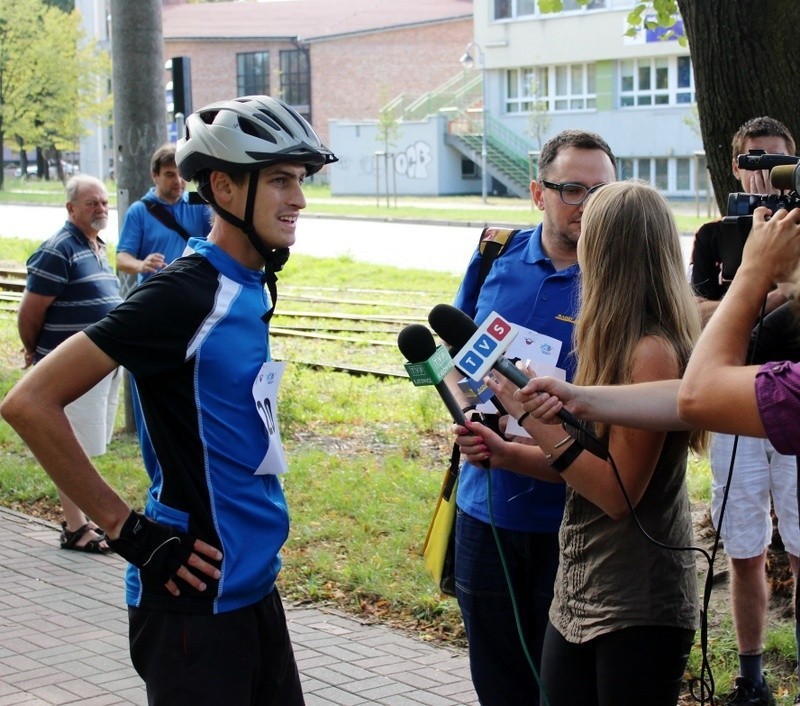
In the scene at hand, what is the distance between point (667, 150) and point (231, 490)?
4956 centimetres

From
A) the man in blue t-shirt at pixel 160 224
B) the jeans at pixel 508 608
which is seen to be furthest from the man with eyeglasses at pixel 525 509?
the man in blue t-shirt at pixel 160 224

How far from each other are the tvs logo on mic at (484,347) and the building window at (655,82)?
49.1m

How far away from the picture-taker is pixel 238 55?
8262 cm

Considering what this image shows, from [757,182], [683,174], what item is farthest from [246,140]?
[683,174]

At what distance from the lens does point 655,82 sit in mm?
52062

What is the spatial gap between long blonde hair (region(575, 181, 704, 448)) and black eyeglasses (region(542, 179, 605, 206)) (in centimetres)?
65

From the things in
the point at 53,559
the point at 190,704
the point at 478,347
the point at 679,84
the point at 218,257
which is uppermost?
the point at 679,84

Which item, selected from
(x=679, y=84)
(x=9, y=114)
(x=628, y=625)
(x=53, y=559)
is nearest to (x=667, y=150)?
(x=679, y=84)

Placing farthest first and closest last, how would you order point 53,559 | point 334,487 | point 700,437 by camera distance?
1. point 334,487
2. point 53,559
3. point 700,437

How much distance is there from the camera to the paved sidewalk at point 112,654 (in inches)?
216

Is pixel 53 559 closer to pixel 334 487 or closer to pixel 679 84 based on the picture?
pixel 334 487

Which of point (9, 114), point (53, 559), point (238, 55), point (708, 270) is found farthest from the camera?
point (238, 55)

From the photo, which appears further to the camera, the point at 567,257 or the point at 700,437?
the point at 567,257

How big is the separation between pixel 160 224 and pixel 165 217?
0.07m
